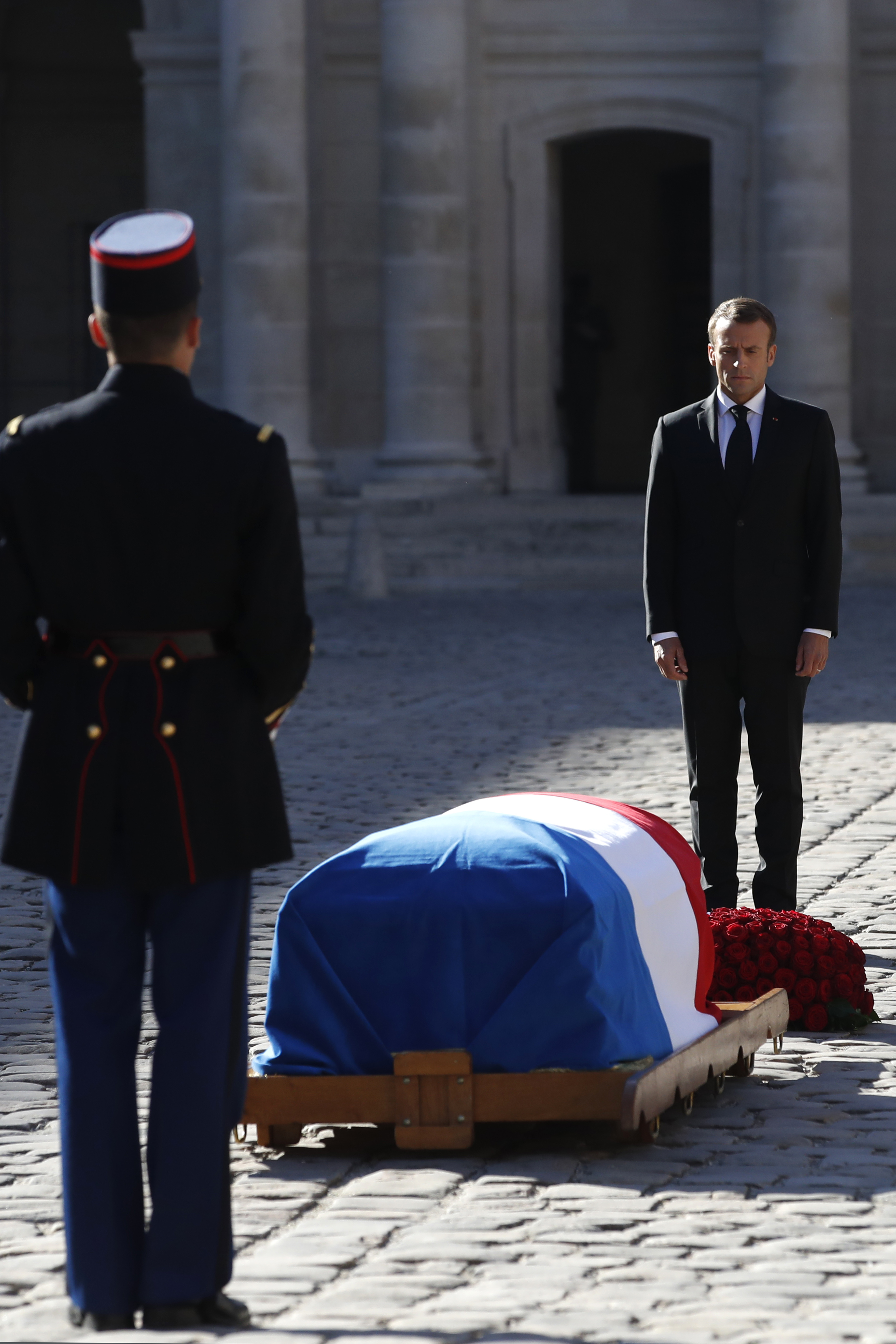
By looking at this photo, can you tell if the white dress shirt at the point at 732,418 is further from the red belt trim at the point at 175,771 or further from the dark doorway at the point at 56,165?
the dark doorway at the point at 56,165

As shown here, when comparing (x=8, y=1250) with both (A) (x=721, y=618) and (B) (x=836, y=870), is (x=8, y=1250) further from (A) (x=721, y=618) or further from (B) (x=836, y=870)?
(B) (x=836, y=870)

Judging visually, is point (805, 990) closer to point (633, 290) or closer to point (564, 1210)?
point (564, 1210)

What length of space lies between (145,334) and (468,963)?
5.83ft

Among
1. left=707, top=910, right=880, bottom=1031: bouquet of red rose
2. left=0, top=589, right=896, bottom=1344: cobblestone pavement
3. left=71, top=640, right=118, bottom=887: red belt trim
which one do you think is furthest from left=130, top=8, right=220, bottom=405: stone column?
left=71, top=640, right=118, bottom=887: red belt trim

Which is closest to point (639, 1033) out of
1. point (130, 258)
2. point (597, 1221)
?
point (597, 1221)

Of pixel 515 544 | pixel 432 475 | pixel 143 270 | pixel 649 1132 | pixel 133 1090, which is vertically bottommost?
pixel 515 544

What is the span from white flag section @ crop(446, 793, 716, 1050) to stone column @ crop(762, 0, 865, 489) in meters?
18.1

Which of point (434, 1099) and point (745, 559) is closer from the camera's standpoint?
point (434, 1099)

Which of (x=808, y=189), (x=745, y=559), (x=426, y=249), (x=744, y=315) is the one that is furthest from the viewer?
(x=426, y=249)

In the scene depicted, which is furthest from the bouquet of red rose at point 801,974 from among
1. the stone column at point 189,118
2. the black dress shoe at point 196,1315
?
the stone column at point 189,118

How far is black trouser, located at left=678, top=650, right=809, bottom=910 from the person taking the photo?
6.48 m

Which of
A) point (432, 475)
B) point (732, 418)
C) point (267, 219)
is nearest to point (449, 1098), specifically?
point (732, 418)

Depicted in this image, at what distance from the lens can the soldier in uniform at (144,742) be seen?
357 cm

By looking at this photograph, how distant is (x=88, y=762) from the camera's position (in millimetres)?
3570
